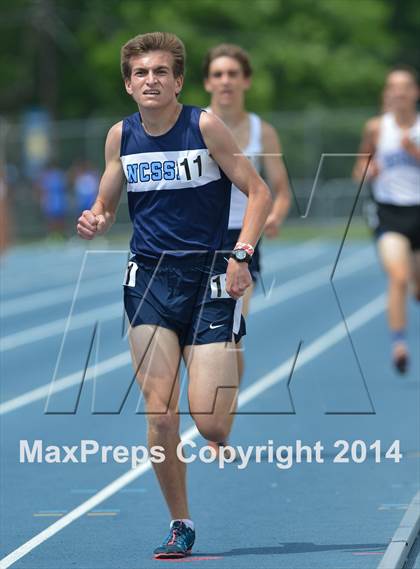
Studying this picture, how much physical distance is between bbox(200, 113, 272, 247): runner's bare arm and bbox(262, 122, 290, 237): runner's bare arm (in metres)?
2.95

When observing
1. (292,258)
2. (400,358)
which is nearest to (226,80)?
(400,358)

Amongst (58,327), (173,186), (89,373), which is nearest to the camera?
(173,186)

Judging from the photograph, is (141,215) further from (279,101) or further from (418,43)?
(418,43)

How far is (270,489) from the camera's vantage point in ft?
26.7

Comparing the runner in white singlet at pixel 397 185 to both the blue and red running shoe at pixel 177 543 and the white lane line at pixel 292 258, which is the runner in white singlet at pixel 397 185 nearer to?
the blue and red running shoe at pixel 177 543

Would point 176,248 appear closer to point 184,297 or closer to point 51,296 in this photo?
point 184,297

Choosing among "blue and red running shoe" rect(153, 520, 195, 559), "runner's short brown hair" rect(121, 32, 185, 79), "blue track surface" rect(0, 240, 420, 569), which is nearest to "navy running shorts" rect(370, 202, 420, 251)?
"blue track surface" rect(0, 240, 420, 569)

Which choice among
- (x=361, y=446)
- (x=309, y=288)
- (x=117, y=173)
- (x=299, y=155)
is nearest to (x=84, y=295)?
(x=309, y=288)

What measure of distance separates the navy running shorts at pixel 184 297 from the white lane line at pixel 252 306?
5.35 meters

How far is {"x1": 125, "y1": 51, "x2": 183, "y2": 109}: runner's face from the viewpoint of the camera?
6.51 m

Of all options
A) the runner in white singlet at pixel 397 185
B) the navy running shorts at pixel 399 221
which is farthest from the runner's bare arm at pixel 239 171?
the navy running shorts at pixel 399 221

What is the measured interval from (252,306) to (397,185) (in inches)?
333

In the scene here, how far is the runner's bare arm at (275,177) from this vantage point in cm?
980

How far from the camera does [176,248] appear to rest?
6.66 meters
